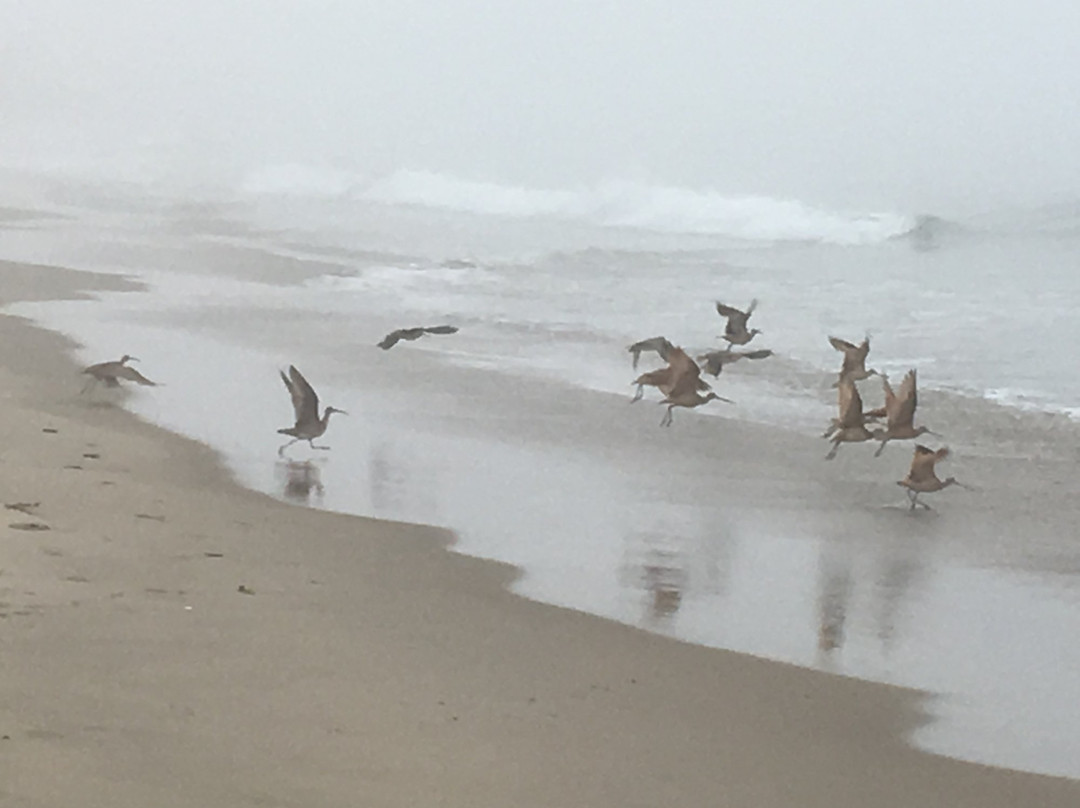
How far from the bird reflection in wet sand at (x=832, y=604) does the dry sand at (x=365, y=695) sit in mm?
299

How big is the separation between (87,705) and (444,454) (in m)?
4.00

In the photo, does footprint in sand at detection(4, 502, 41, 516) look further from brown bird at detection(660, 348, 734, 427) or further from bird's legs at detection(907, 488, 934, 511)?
Result: brown bird at detection(660, 348, 734, 427)

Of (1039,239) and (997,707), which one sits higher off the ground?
(1039,239)

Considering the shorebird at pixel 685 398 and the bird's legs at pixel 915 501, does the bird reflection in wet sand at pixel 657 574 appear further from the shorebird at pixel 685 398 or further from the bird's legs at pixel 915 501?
the shorebird at pixel 685 398

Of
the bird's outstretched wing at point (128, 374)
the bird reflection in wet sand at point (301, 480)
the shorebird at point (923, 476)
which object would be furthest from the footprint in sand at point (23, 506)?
the shorebird at point (923, 476)

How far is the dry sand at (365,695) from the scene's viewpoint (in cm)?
305

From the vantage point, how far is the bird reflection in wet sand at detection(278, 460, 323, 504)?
6.14 metres

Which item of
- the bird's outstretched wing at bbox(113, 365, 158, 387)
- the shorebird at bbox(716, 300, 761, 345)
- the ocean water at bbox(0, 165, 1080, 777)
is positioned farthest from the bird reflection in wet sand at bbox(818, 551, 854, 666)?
the bird's outstretched wing at bbox(113, 365, 158, 387)

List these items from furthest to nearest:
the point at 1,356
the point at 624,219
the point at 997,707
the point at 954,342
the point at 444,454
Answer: the point at 624,219 → the point at 954,342 → the point at 1,356 → the point at 444,454 → the point at 997,707

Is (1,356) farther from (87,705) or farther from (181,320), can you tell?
(87,705)

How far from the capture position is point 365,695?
3576mm

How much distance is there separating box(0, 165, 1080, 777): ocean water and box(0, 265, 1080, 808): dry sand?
0.97 ft

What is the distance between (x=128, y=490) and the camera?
561 cm

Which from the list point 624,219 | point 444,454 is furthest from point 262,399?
point 624,219
